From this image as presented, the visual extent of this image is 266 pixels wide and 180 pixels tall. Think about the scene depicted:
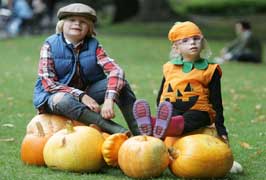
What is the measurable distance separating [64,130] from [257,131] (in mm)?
2797

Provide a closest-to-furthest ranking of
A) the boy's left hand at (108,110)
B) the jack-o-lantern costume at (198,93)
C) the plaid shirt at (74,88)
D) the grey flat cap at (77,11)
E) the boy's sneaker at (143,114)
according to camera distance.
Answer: the boy's sneaker at (143,114), the jack-o-lantern costume at (198,93), the boy's left hand at (108,110), the plaid shirt at (74,88), the grey flat cap at (77,11)

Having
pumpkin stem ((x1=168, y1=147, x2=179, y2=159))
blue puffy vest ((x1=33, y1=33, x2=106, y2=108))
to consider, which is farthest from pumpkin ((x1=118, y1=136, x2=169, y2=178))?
blue puffy vest ((x1=33, y1=33, x2=106, y2=108))

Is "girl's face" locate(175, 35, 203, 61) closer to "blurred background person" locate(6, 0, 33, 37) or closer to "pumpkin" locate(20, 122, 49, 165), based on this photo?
"pumpkin" locate(20, 122, 49, 165)

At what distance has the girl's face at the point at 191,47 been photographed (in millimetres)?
6008

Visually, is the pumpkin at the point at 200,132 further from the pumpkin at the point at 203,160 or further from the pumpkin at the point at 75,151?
the pumpkin at the point at 75,151

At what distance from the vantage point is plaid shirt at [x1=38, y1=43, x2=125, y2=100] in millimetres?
6238

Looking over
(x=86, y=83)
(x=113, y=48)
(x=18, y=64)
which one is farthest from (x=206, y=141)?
(x=113, y=48)

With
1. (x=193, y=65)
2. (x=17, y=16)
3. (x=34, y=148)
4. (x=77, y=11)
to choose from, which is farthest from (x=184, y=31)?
(x=17, y=16)

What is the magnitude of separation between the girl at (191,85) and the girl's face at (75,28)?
30.3 inches

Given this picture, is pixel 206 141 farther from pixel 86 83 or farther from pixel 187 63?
pixel 86 83

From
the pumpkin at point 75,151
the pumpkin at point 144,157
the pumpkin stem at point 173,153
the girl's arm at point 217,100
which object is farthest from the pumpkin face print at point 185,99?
the pumpkin at point 75,151

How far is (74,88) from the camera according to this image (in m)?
6.39

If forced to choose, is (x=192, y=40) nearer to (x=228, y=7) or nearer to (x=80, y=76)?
(x=80, y=76)

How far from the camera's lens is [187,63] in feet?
19.8
